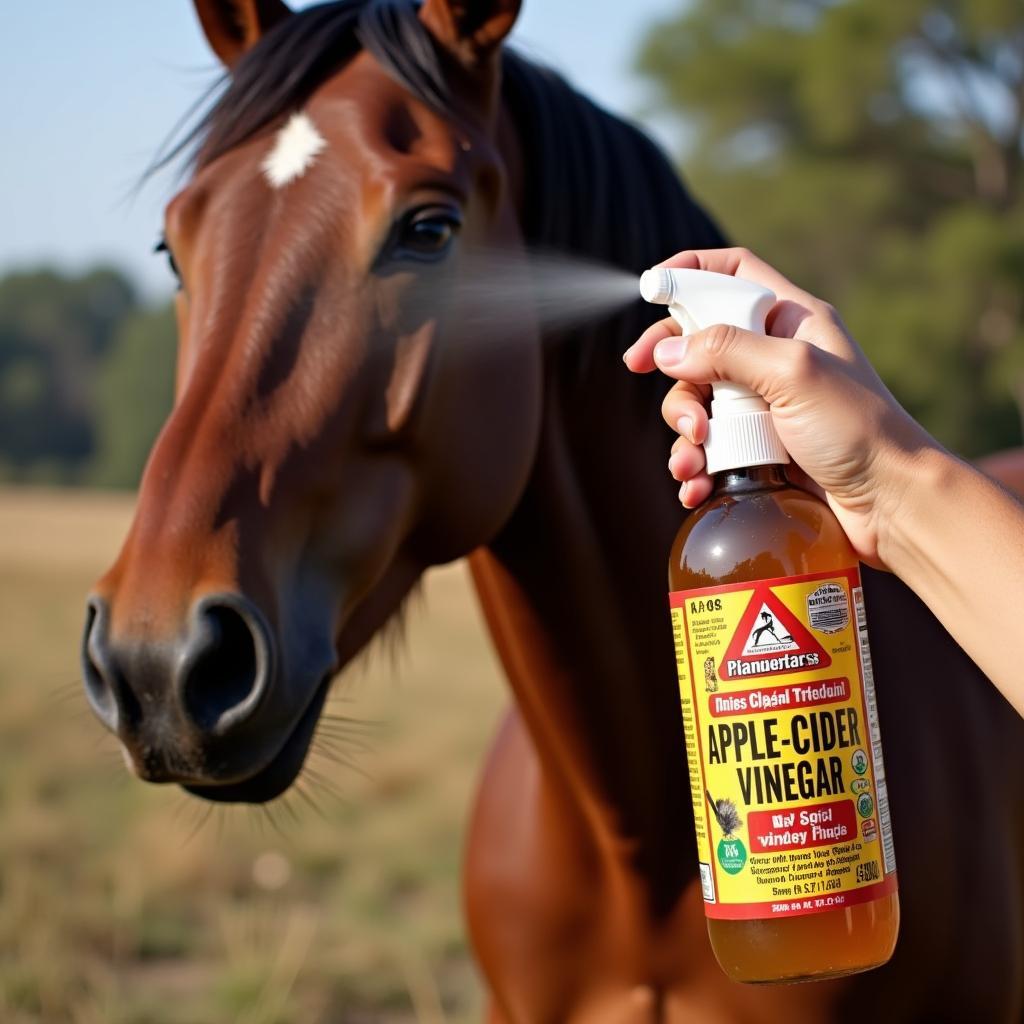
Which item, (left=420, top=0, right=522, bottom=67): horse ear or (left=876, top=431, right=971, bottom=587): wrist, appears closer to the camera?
(left=876, top=431, right=971, bottom=587): wrist

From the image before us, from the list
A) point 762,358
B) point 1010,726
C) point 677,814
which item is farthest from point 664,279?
point 1010,726

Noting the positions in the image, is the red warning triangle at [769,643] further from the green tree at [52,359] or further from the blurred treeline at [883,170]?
the green tree at [52,359]

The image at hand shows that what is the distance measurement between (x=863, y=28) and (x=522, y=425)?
21.6m

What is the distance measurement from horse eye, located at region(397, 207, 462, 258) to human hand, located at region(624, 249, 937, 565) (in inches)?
22.8

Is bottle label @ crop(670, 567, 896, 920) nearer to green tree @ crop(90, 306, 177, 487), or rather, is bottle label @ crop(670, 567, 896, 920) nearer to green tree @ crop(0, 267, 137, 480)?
green tree @ crop(90, 306, 177, 487)

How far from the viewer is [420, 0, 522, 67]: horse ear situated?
207 cm

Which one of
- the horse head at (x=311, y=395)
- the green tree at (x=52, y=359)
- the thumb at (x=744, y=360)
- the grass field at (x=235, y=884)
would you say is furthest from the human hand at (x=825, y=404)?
the green tree at (x=52, y=359)

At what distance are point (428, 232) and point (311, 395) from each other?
0.32 m

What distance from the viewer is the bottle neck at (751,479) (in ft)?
4.68

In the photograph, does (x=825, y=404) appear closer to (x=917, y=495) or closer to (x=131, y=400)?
(x=917, y=495)

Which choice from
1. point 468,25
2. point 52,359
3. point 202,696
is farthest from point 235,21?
point 52,359

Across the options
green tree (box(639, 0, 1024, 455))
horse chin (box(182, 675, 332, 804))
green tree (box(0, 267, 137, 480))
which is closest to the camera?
horse chin (box(182, 675, 332, 804))

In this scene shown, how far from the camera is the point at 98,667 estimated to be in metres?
1.55

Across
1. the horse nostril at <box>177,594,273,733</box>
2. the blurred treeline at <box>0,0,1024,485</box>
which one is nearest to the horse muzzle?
the horse nostril at <box>177,594,273,733</box>
